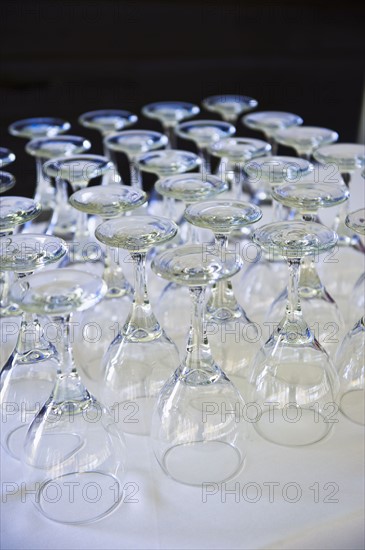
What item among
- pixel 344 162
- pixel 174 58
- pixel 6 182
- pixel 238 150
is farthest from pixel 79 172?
pixel 174 58

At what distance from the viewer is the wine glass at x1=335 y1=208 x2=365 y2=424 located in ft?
2.47

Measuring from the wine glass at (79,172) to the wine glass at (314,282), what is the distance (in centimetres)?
21

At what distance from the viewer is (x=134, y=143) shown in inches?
38.9

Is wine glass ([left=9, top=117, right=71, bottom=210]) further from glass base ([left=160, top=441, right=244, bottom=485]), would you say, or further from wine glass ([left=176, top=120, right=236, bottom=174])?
glass base ([left=160, top=441, right=244, bottom=485])

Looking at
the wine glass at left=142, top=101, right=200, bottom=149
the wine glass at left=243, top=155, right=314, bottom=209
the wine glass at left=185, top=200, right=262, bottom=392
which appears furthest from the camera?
the wine glass at left=142, top=101, right=200, bottom=149

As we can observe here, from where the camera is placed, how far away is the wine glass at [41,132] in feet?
3.58

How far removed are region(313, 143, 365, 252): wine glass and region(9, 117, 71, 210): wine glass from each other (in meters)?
0.39

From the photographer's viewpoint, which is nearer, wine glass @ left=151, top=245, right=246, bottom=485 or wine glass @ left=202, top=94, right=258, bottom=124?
wine glass @ left=151, top=245, right=246, bottom=485

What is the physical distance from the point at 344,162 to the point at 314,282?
0.16m

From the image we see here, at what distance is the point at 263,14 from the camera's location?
122 inches

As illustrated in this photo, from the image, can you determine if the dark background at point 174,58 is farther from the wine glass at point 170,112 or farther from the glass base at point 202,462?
the glass base at point 202,462

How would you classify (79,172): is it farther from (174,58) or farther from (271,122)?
(174,58)

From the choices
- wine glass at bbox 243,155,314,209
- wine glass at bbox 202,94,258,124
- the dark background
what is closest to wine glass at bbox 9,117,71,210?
wine glass at bbox 202,94,258,124

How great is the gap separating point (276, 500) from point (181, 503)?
79mm
